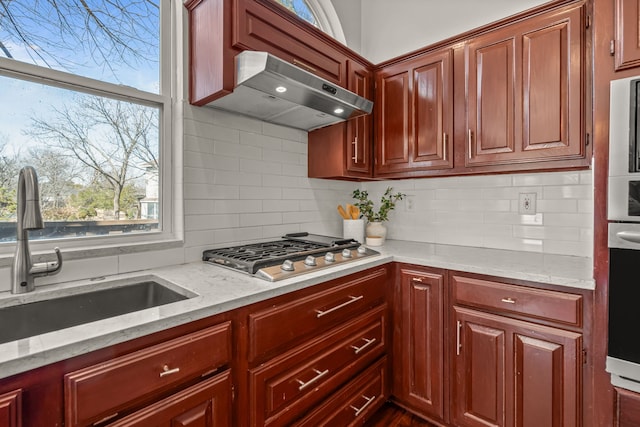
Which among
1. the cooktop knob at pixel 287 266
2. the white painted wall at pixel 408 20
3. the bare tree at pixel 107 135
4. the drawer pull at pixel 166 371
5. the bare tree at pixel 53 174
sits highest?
the white painted wall at pixel 408 20

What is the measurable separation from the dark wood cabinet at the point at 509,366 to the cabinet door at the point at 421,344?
0.08 m

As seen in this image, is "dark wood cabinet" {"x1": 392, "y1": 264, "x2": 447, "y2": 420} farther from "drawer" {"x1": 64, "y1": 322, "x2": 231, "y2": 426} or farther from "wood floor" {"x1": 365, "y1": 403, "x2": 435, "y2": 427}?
"drawer" {"x1": 64, "y1": 322, "x2": 231, "y2": 426}

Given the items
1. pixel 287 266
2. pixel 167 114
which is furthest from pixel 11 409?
pixel 167 114

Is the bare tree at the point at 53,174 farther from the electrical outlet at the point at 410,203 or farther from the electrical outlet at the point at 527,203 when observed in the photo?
the electrical outlet at the point at 527,203

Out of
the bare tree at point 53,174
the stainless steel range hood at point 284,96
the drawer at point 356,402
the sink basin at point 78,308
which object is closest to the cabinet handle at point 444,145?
the stainless steel range hood at point 284,96

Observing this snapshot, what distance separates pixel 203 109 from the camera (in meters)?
1.64

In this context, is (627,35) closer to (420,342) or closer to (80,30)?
(420,342)

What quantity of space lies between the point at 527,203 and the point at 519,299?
783 millimetres

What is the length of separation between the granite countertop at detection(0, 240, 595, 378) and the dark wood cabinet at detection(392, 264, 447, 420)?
11 cm

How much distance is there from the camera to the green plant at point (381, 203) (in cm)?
234

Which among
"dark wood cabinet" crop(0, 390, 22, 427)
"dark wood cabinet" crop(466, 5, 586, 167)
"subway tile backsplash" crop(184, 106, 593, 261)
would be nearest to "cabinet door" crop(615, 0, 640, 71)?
"dark wood cabinet" crop(466, 5, 586, 167)

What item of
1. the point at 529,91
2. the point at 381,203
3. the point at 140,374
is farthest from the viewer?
the point at 381,203

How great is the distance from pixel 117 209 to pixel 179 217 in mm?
268

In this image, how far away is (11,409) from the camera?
652mm
